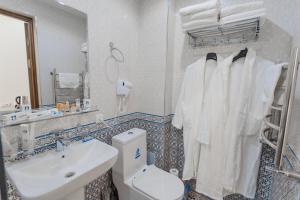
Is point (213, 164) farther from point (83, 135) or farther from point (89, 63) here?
point (89, 63)

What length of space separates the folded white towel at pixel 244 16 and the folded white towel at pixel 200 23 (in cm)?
7

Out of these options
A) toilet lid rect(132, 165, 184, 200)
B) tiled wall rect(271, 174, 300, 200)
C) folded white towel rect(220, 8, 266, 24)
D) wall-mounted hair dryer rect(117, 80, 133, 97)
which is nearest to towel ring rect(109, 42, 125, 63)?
wall-mounted hair dryer rect(117, 80, 133, 97)

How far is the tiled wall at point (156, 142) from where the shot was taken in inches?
56.7

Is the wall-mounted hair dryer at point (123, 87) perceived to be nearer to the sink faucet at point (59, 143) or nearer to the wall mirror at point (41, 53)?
the wall mirror at point (41, 53)

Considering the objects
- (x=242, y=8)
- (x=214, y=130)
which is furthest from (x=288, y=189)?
(x=242, y=8)

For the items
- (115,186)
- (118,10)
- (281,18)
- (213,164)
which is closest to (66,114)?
(115,186)

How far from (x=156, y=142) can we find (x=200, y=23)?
4.40ft

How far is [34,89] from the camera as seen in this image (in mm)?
1173

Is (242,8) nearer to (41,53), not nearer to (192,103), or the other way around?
(192,103)

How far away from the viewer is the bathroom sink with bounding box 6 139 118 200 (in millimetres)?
794

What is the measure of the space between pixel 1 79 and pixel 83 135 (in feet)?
2.29

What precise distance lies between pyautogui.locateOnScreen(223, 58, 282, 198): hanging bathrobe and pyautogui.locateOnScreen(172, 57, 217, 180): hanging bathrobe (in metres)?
0.31

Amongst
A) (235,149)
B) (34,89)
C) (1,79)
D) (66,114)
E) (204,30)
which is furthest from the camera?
(204,30)

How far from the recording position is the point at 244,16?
48.9 inches
